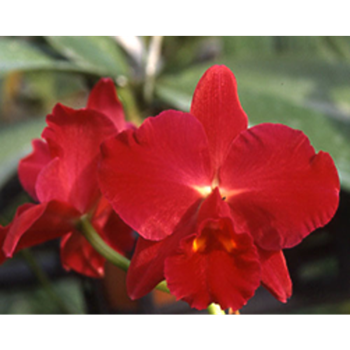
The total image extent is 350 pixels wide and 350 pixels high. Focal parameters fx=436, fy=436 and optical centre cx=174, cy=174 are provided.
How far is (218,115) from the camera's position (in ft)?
1.04

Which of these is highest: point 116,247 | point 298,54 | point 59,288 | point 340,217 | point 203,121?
point 203,121

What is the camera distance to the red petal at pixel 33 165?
0.39m

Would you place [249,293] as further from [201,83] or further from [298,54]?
[298,54]

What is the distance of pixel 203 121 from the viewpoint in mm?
318

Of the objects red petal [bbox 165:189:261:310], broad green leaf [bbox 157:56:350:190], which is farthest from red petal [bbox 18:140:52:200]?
broad green leaf [bbox 157:56:350:190]

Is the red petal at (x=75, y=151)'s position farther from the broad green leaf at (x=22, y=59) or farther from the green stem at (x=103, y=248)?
the broad green leaf at (x=22, y=59)

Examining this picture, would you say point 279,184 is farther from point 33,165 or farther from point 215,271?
point 33,165

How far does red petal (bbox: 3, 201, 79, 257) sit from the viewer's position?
297mm

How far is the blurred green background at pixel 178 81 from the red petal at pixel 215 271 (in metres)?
0.28

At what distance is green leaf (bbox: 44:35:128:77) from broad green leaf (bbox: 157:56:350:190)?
0.36 feet

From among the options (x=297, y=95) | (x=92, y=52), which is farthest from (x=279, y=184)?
(x=92, y=52)
